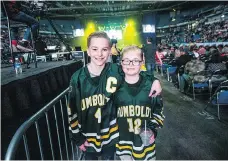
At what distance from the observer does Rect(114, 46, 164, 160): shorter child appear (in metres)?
1.88

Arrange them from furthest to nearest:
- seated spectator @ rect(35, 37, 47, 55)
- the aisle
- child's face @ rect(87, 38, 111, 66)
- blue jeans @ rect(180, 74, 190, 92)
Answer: blue jeans @ rect(180, 74, 190, 92) → seated spectator @ rect(35, 37, 47, 55) → the aisle → child's face @ rect(87, 38, 111, 66)

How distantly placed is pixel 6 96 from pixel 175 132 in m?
3.27

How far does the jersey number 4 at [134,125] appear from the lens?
1.91 m

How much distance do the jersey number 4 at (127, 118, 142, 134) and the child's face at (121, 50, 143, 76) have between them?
480 mm

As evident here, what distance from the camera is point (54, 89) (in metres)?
3.39

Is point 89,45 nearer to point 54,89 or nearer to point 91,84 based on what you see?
point 91,84

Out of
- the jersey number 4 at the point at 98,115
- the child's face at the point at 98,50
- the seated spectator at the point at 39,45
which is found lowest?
the jersey number 4 at the point at 98,115

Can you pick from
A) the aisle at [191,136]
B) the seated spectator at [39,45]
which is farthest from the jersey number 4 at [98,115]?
the seated spectator at [39,45]

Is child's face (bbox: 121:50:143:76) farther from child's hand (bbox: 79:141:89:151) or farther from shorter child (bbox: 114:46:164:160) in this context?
child's hand (bbox: 79:141:89:151)

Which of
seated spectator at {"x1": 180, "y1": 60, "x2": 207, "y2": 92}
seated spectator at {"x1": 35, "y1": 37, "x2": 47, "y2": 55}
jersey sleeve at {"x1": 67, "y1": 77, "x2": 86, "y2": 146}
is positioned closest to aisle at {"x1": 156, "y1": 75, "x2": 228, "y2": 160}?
seated spectator at {"x1": 180, "y1": 60, "x2": 207, "y2": 92}

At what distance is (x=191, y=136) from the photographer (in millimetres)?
3729

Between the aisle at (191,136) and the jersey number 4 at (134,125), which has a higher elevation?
the jersey number 4 at (134,125)

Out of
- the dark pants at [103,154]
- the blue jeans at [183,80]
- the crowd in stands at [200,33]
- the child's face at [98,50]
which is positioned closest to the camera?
the child's face at [98,50]

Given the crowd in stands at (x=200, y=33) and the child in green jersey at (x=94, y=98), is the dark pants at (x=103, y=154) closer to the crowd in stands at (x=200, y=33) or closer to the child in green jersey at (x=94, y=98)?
the child in green jersey at (x=94, y=98)
